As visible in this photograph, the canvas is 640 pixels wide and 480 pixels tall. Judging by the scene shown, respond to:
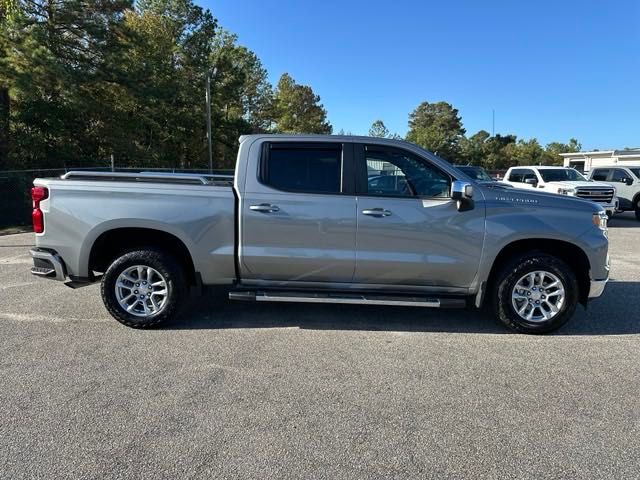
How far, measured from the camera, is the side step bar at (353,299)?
4.57 m

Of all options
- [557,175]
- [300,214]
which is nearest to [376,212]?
[300,214]

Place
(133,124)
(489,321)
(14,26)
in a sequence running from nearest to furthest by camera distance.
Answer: (489,321)
(14,26)
(133,124)

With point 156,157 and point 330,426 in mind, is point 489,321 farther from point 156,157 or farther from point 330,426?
point 156,157

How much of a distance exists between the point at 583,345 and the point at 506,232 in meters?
1.31

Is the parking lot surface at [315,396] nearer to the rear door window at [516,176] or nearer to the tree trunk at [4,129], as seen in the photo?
the rear door window at [516,176]

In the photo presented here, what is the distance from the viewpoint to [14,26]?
14.9 meters

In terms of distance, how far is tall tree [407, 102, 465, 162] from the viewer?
268ft

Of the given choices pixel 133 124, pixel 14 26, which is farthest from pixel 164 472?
pixel 133 124

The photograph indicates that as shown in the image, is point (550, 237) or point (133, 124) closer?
point (550, 237)

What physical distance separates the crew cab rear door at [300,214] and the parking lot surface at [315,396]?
2.21 ft

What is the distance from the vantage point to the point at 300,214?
457 cm

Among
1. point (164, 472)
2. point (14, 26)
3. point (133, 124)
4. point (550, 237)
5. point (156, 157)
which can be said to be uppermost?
point (14, 26)

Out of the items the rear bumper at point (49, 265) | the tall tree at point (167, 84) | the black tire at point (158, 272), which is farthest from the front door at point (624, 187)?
the tall tree at point (167, 84)

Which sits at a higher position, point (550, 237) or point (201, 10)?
point (201, 10)
